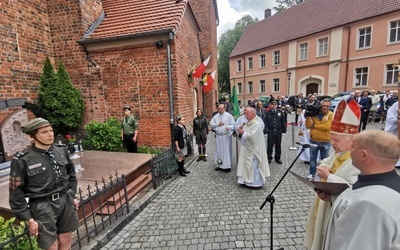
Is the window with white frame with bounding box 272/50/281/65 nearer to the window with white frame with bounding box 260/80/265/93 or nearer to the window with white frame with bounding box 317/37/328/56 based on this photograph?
the window with white frame with bounding box 260/80/265/93

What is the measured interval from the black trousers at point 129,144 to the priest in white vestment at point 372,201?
18.0 feet

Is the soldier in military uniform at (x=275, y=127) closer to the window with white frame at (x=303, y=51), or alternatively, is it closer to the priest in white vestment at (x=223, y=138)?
the priest in white vestment at (x=223, y=138)

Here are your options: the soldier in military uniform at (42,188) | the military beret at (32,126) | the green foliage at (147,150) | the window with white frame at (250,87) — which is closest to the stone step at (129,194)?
the soldier in military uniform at (42,188)

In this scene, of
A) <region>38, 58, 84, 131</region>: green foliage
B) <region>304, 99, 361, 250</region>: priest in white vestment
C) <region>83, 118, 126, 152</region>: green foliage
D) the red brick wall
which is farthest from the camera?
the red brick wall

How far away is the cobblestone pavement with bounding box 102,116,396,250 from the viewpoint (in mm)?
3008

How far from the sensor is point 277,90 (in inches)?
1032

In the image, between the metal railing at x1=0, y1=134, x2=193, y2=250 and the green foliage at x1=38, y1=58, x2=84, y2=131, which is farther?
the green foliage at x1=38, y1=58, x2=84, y2=131

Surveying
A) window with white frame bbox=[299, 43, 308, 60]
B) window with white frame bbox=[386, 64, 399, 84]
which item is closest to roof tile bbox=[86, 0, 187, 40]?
window with white frame bbox=[386, 64, 399, 84]

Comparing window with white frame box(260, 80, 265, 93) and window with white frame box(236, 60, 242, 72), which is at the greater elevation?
window with white frame box(236, 60, 242, 72)

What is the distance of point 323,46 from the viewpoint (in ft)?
68.3

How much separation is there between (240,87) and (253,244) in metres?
30.8

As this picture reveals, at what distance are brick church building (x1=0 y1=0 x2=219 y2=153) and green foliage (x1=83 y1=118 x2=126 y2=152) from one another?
2.43 feet

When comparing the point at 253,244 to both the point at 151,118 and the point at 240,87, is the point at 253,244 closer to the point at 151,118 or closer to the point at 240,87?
the point at 151,118

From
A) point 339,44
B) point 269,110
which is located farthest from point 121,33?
point 339,44
